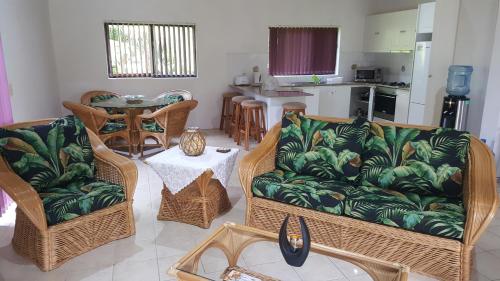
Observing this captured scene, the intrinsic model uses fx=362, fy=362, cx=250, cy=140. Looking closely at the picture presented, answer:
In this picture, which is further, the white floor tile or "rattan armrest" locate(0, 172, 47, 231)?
the white floor tile

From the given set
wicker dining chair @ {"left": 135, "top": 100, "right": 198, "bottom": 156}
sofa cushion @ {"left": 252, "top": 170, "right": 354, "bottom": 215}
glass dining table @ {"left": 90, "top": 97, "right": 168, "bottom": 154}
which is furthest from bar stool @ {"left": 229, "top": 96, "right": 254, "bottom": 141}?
sofa cushion @ {"left": 252, "top": 170, "right": 354, "bottom": 215}

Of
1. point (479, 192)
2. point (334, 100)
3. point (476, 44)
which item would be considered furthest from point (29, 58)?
point (476, 44)

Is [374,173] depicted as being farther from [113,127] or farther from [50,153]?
[113,127]

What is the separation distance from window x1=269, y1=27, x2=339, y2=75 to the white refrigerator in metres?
1.80

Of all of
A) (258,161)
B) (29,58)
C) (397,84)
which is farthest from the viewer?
(397,84)

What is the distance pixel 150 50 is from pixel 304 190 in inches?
181

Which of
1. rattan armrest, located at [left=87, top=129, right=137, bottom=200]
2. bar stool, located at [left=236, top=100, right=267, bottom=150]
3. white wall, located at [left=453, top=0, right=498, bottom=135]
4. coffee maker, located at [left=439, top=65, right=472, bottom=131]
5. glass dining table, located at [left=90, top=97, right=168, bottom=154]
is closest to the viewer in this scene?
rattan armrest, located at [left=87, top=129, right=137, bottom=200]

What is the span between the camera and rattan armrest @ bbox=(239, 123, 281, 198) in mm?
2789

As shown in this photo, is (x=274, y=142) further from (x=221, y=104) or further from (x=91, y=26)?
(x=91, y=26)

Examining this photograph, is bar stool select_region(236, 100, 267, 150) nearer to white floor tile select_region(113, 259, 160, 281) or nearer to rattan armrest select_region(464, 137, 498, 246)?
white floor tile select_region(113, 259, 160, 281)

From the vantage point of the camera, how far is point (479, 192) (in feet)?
7.17

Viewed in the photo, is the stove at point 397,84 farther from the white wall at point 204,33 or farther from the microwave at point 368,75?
the white wall at point 204,33

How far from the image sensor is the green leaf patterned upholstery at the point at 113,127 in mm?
4855

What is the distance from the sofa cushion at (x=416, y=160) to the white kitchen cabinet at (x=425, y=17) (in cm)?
368
